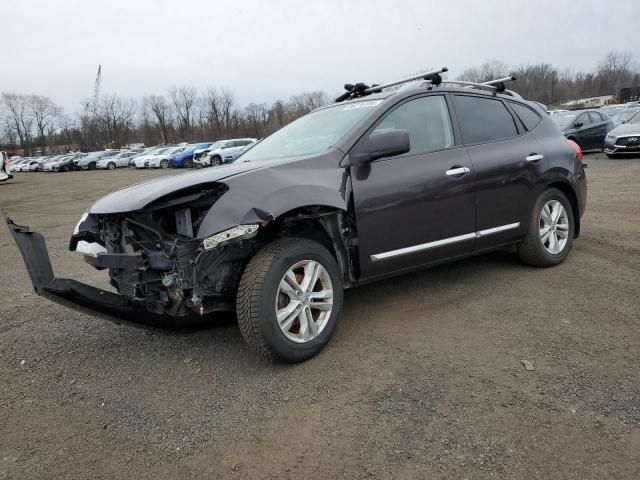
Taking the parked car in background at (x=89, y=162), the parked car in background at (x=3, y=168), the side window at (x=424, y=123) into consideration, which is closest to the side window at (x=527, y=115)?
Result: the side window at (x=424, y=123)

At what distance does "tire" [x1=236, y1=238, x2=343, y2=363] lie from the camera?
2896 millimetres

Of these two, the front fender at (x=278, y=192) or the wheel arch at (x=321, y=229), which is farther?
the wheel arch at (x=321, y=229)

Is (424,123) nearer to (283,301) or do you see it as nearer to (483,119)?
(483,119)

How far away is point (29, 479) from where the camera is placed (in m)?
2.23

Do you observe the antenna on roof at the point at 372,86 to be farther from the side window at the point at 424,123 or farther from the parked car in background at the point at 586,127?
the parked car in background at the point at 586,127

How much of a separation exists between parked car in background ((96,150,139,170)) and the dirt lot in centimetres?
4437

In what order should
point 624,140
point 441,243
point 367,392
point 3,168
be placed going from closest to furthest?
point 367,392, point 441,243, point 624,140, point 3,168

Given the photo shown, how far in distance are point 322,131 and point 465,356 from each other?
79.0 inches

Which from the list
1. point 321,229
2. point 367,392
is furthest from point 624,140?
point 367,392

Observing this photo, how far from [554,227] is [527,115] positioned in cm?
111

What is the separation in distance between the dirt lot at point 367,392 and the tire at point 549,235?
9.5 inches

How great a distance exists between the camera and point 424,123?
12.9 feet

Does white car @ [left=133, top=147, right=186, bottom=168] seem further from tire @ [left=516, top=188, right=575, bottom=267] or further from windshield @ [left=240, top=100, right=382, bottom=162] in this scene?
tire @ [left=516, top=188, right=575, bottom=267]

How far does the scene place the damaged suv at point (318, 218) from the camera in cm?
292
